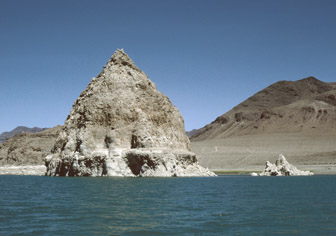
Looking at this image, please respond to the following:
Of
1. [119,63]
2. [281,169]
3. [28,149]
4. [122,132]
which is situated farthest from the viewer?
[28,149]

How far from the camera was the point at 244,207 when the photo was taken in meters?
22.4

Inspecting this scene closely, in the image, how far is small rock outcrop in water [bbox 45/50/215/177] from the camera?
50.1 meters

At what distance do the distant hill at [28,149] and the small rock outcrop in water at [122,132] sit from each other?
32.0 meters

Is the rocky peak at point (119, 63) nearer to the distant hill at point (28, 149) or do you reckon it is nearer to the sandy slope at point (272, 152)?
the distant hill at point (28, 149)

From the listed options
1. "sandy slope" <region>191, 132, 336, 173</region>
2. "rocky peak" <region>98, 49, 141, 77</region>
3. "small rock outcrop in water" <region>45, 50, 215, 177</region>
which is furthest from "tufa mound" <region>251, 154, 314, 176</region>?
"rocky peak" <region>98, 49, 141, 77</region>

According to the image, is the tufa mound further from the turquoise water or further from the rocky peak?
the turquoise water

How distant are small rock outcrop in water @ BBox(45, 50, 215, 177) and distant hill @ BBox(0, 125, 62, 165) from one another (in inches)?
1260

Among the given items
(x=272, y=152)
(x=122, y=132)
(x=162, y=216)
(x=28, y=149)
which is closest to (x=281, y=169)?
(x=122, y=132)

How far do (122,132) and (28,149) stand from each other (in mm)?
45064

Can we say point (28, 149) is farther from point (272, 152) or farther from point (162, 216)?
point (272, 152)

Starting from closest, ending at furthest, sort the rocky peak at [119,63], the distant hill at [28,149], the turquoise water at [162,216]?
the turquoise water at [162,216] < the rocky peak at [119,63] < the distant hill at [28,149]

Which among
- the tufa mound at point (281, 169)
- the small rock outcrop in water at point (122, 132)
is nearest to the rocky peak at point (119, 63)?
the small rock outcrop in water at point (122, 132)

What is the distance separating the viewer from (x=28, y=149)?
3548 inches

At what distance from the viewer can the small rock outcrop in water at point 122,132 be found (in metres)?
50.1
